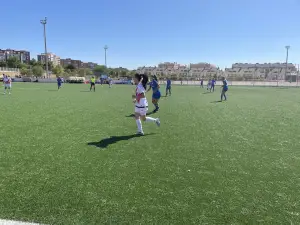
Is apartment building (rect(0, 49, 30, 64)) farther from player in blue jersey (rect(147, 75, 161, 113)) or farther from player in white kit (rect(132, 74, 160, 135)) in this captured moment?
player in white kit (rect(132, 74, 160, 135))

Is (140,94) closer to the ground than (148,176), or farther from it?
farther from it

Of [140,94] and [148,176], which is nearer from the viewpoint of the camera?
[148,176]

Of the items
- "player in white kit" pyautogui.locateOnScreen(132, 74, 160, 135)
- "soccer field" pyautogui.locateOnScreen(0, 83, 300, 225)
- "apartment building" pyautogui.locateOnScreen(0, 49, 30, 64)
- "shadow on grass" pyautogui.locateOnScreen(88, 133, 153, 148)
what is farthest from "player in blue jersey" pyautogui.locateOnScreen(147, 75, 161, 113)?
"apartment building" pyautogui.locateOnScreen(0, 49, 30, 64)

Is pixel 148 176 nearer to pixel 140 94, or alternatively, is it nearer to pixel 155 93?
pixel 140 94

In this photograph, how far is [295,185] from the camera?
3.96m

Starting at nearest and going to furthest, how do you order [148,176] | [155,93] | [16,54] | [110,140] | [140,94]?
[148,176]
[110,140]
[140,94]
[155,93]
[16,54]

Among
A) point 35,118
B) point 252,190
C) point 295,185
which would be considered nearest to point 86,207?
point 252,190

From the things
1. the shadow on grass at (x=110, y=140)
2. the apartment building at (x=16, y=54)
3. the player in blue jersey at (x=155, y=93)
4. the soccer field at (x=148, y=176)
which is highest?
the apartment building at (x=16, y=54)

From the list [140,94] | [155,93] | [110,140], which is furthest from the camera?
[155,93]

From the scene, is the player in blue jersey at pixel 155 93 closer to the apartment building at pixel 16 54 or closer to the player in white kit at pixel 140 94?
the player in white kit at pixel 140 94

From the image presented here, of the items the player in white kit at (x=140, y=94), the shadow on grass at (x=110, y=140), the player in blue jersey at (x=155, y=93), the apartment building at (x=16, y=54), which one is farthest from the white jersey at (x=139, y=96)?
the apartment building at (x=16, y=54)

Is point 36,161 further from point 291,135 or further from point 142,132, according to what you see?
point 291,135

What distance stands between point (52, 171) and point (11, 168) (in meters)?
0.79

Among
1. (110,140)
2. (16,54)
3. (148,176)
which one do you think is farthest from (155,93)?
(16,54)
